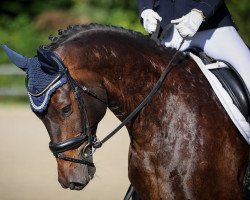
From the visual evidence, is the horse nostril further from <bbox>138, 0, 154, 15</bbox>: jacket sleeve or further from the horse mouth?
<bbox>138, 0, 154, 15</bbox>: jacket sleeve

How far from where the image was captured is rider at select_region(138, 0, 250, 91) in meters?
4.29

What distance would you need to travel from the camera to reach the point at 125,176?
8586mm

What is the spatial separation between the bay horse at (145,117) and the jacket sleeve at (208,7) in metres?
0.37

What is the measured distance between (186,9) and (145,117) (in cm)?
90

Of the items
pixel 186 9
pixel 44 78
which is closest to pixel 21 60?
pixel 44 78

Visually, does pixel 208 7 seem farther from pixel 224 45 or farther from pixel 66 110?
pixel 66 110

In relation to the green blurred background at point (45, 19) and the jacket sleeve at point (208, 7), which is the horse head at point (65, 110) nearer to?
the jacket sleeve at point (208, 7)

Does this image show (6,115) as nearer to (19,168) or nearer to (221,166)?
(19,168)

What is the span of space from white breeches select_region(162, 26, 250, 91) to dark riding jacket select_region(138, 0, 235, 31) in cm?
5

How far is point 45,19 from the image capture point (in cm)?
2244

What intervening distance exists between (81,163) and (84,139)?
0.15 metres

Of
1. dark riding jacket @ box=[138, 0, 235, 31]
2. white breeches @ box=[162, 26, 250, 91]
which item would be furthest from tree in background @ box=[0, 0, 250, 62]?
white breeches @ box=[162, 26, 250, 91]

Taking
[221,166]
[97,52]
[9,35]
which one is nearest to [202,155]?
[221,166]

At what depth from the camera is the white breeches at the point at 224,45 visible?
169 inches
